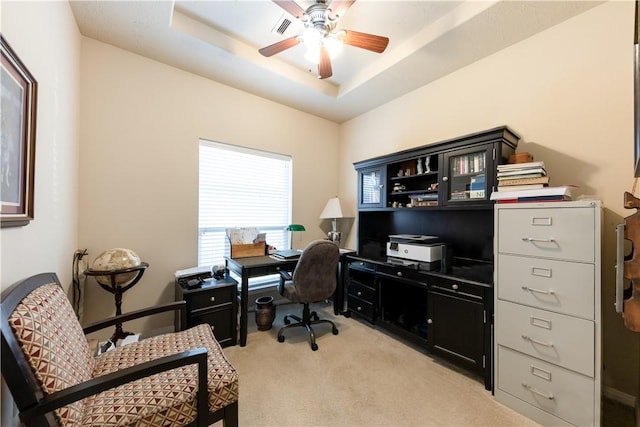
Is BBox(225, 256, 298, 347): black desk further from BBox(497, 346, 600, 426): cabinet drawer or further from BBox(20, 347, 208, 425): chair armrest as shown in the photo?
BBox(497, 346, 600, 426): cabinet drawer

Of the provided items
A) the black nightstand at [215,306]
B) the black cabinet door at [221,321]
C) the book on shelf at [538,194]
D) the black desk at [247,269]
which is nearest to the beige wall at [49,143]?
the black nightstand at [215,306]

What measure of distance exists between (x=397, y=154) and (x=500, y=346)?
1.90 metres

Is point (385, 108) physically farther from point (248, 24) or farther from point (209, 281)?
point (209, 281)

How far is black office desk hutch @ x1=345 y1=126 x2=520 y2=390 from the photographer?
6.37 ft

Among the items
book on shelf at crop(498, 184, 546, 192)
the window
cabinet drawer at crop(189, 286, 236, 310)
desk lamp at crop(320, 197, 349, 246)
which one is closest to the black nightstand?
cabinet drawer at crop(189, 286, 236, 310)

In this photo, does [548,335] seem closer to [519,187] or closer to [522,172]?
[519,187]

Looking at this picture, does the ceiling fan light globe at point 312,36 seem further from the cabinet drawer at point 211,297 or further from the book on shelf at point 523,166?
the cabinet drawer at point 211,297

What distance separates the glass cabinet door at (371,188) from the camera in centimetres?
295

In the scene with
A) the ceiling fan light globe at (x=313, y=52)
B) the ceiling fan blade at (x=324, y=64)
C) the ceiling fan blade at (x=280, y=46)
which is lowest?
the ceiling fan blade at (x=324, y=64)

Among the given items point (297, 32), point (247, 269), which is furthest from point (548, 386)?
point (297, 32)

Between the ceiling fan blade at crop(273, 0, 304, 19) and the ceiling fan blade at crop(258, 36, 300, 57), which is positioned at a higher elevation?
the ceiling fan blade at crop(273, 0, 304, 19)

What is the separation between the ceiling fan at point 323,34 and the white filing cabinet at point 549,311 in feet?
5.15

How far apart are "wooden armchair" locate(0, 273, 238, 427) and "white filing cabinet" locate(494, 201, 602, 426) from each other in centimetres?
179

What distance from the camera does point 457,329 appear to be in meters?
2.00
